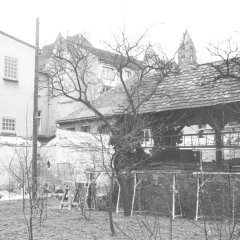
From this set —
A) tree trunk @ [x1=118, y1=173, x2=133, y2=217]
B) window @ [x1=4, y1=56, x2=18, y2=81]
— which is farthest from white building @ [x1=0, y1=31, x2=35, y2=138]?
tree trunk @ [x1=118, y1=173, x2=133, y2=217]

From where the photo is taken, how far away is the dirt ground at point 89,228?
9555mm

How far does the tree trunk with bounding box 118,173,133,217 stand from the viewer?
1348 cm

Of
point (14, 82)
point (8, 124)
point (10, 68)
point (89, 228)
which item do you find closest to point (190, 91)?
point (89, 228)

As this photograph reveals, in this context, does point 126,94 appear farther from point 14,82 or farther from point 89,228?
point 14,82

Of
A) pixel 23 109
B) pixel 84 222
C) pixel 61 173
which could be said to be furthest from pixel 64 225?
pixel 23 109

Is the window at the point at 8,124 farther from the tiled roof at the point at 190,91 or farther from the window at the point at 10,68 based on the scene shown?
the tiled roof at the point at 190,91

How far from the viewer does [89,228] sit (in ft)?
35.3

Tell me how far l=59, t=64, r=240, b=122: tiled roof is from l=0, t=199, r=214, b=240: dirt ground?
12.6ft

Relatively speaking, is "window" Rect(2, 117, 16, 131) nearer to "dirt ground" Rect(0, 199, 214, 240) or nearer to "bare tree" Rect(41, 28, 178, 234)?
"bare tree" Rect(41, 28, 178, 234)

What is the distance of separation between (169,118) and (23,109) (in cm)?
1977

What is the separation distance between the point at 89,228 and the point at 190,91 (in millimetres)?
6758

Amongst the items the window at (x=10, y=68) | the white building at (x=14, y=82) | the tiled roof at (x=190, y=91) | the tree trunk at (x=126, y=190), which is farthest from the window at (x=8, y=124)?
the tree trunk at (x=126, y=190)

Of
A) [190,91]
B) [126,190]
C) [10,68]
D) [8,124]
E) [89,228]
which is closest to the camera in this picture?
[89,228]

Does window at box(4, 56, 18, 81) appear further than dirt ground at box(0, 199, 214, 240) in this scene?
Yes
